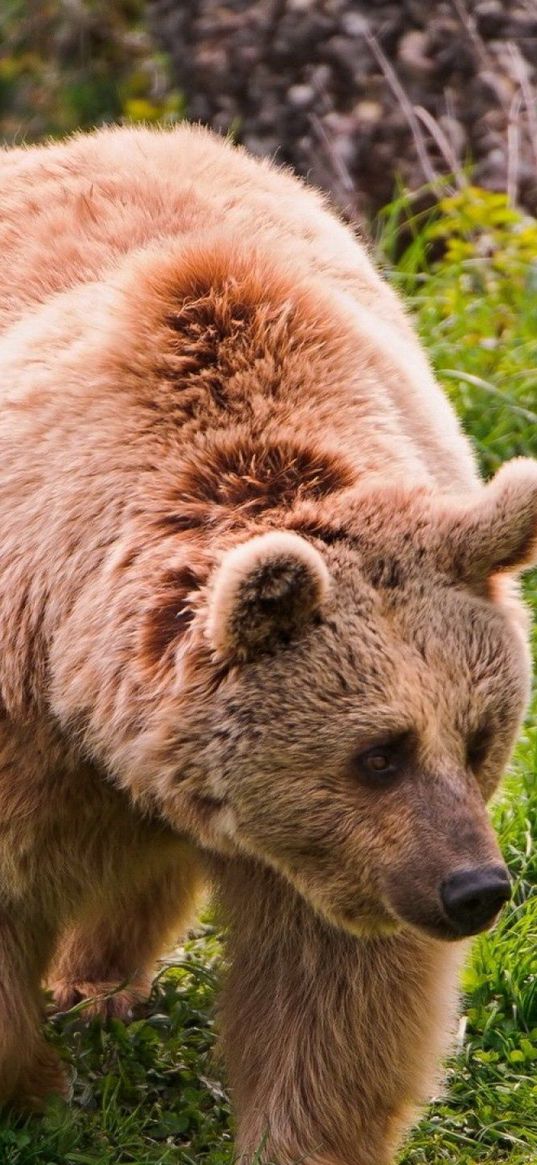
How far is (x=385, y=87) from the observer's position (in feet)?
31.8

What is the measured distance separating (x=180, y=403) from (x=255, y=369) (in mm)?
200

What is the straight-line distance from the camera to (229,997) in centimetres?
471

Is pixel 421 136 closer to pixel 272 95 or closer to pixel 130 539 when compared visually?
pixel 272 95

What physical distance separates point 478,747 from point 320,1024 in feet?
3.00

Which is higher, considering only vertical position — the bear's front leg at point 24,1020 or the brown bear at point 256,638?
the brown bear at point 256,638

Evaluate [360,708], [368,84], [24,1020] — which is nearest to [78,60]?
[368,84]

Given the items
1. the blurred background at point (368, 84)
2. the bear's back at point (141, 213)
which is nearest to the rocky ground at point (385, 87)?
the blurred background at point (368, 84)

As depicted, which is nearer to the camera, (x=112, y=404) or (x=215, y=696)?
(x=215, y=696)

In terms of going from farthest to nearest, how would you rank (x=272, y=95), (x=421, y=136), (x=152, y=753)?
(x=272, y=95), (x=421, y=136), (x=152, y=753)

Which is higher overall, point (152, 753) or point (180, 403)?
point (180, 403)

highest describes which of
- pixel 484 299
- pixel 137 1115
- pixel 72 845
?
pixel 484 299

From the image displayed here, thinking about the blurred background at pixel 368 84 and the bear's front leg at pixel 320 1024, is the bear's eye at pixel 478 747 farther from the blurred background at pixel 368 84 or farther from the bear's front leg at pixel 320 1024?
the blurred background at pixel 368 84

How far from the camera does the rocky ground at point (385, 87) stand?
9.36 meters

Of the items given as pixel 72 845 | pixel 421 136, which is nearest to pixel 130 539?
pixel 72 845
